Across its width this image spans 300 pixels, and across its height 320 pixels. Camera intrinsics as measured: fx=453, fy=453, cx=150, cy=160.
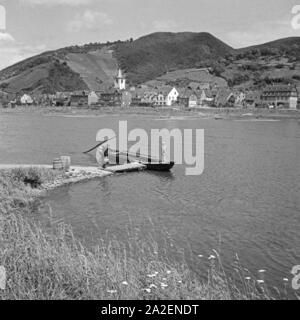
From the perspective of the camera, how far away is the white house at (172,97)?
189m

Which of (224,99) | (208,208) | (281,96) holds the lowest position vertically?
(208,208)

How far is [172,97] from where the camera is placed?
7515 inches

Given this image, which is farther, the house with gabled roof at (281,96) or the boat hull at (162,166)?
the house with gabled roof at (281,96)

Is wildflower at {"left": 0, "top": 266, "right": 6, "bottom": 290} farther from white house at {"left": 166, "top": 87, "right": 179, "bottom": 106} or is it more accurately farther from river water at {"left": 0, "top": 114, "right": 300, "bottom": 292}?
white house at {"left": 166, "top": 87, "right": 179, "bottom": 106}

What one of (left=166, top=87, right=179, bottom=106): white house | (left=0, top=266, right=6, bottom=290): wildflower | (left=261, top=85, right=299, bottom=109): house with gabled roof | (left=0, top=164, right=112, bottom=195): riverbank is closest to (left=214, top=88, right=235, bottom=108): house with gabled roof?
(left=261, top=85, right=299, bottom=109): house with gabled roof

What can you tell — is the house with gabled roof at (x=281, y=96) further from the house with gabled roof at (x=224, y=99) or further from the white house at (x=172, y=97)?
the white house at (x=172, y=97)

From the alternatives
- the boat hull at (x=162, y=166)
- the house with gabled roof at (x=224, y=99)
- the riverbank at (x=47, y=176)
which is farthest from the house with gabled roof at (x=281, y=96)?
the riverbank at (x=47, y=176)

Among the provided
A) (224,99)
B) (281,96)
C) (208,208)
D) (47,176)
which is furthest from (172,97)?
(208,208)

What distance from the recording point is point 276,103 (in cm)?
17262

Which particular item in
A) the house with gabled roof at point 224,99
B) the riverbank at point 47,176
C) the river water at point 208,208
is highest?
the house with gabled roof at point 224,99

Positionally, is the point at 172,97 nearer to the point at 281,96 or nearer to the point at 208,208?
the point at 281,96

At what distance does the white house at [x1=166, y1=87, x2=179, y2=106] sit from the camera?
188875 mm

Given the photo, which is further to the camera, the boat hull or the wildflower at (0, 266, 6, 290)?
the boat hull

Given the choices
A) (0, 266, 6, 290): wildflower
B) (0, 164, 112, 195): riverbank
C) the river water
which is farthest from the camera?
(0, 164, 112, 195): riverbank
